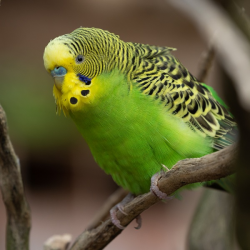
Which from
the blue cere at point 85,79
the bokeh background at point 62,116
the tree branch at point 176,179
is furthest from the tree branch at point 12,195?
the bokeh background at point 62,116

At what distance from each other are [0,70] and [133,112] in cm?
321

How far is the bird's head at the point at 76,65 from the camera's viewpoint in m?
1.95

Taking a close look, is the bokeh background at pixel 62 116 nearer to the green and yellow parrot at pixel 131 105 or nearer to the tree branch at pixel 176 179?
the green and yellow parrot at pixel 131 105

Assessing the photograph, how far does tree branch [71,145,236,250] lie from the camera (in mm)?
1400

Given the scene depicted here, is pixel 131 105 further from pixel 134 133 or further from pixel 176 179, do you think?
pixel 176 179

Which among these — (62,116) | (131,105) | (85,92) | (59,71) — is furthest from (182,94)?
(62,116)

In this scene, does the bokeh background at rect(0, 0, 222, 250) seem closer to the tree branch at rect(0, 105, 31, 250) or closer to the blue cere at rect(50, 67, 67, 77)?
the tree branch at rect(0, 105, 31, 250)

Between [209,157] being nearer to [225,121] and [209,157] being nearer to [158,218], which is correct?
[225,121]

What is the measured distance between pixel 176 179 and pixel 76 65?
738mm

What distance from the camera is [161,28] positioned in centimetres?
522

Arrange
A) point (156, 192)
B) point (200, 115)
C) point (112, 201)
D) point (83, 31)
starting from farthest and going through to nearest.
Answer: point (112, 201) < point (200, 115) < point (83, 31) < point (156, 192)

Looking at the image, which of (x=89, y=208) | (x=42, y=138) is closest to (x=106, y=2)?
(x=42, y=138)

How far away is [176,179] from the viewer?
5.54ft

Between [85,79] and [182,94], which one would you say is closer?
[85,79]
